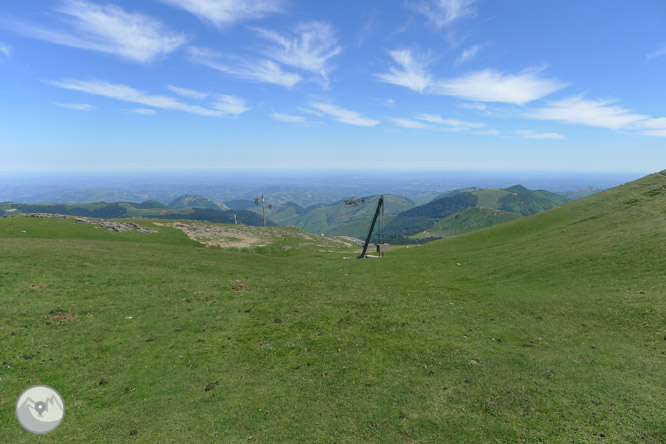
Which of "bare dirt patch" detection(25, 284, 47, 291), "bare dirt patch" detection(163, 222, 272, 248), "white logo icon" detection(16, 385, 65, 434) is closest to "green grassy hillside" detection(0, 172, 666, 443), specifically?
"bare dirt patch" detection(25, 284, 47, 291)

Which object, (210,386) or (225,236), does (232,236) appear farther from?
(210,386)

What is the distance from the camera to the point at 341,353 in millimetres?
18594

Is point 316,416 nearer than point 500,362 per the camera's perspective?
Yes

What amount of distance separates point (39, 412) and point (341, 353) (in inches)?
566

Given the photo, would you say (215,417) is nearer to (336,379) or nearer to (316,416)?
(316,416)

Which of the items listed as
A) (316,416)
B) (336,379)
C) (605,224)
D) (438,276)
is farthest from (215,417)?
(605,224)

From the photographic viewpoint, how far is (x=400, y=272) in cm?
4719

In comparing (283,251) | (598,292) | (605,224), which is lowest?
(283,251)

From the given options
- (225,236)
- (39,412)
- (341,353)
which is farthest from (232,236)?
(39,412)

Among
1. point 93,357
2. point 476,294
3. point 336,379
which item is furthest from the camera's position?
point 476,294

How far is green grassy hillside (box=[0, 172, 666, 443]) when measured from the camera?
12.4m

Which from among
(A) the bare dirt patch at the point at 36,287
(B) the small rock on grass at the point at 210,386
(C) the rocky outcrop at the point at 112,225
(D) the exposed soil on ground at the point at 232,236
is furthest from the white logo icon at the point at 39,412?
(C) the rocky outcrop at the point at 112,225

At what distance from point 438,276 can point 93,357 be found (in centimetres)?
3837

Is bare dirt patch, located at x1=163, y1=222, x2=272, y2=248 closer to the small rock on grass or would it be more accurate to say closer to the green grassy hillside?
the green grassy hillside
